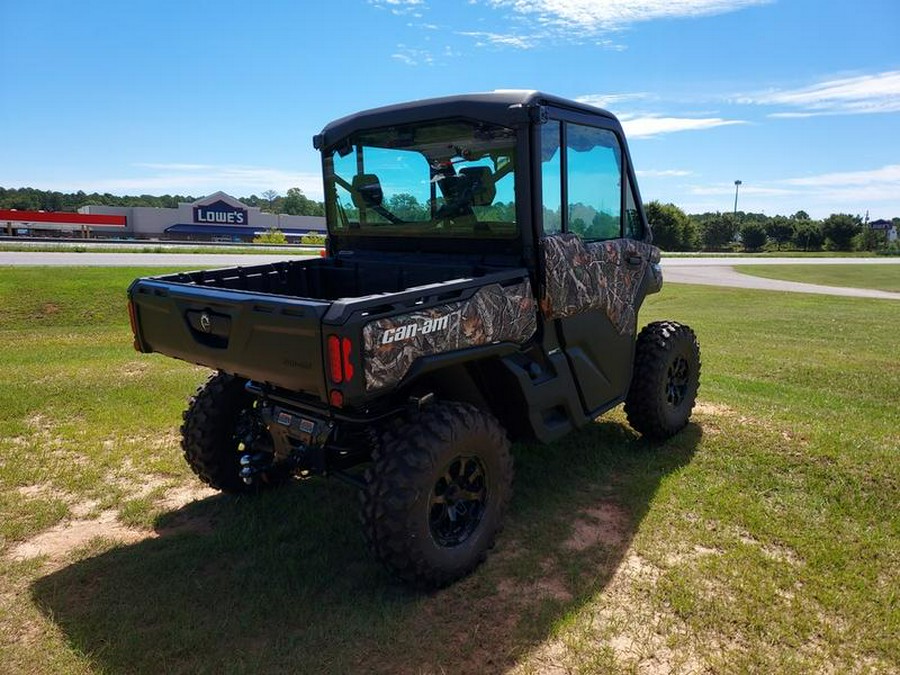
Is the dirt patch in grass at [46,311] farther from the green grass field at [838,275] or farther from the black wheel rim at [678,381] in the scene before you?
the green grass field at [838,275]

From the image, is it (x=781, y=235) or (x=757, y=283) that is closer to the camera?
(x=757, y=283)

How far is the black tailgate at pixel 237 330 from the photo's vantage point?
2.82 m

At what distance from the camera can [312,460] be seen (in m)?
3.37

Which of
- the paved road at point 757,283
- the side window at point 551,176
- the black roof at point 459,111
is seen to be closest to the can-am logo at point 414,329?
the side window at point 551,176

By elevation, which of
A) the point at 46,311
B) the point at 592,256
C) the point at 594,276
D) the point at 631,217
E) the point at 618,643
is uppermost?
the point at 631,217

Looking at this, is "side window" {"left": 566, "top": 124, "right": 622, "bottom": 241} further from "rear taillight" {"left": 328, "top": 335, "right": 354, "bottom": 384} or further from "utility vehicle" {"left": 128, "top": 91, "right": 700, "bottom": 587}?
"rear taillight" {"left": 328, "top": 335, "right": 354, "bottom": 384}

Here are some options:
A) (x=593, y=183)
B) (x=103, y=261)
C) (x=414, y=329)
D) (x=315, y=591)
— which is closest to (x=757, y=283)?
(x=103, y=261)

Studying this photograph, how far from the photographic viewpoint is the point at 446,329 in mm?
3127

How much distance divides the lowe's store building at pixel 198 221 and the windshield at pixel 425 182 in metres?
55.7

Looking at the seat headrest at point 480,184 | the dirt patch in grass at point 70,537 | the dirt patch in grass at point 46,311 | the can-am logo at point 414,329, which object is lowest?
the dirt patch in grass at point 70,537

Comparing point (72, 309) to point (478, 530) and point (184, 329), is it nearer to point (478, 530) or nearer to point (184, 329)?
point (184, 329)

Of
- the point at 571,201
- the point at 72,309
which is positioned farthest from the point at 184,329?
the point at 72,309

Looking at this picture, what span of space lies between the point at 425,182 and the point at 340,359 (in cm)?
187

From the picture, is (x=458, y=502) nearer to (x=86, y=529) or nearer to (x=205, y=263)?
(x=86, y=529)
